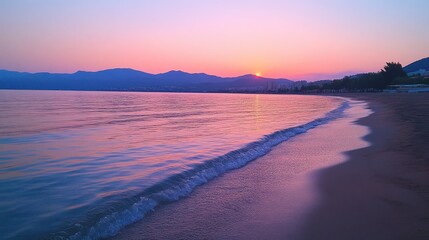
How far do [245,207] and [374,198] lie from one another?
110 inches

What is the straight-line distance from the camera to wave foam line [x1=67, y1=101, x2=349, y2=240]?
18.2ft

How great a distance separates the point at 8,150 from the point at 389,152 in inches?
556

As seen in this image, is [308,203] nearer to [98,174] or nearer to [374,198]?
[374,198]

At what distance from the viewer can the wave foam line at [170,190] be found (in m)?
5.55

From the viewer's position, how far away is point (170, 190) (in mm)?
7711

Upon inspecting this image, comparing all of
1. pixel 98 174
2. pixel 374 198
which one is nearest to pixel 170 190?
pixel 98 174

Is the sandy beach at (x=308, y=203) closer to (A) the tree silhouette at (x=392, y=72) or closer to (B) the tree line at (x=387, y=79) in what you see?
(B) the tree line at (x=387, y=79)

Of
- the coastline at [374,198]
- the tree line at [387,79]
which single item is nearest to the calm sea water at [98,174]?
the coastline at [374,198]

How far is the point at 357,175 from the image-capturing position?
9305 millimetres

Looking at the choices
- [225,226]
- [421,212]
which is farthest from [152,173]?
[421,212]

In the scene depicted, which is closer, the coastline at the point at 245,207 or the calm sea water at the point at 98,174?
the coastline at the point at 245,207

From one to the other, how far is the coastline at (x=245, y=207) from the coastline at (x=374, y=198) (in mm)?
404

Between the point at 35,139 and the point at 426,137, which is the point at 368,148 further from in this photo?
the point at 35,139

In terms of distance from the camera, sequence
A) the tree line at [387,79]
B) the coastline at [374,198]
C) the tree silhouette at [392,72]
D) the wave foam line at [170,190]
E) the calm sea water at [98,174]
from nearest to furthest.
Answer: the coastline at [374,198]
the wave foam line at [170,190]
the calm sea water at [98,174]
the tree line at [387,79]
the tree silhouette at [392,72]
